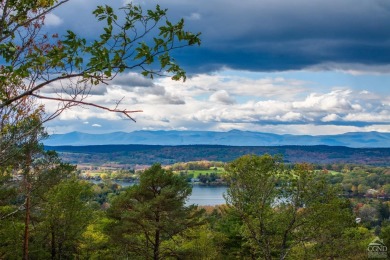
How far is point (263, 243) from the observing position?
76.3 ft

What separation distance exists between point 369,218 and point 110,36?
9510cm

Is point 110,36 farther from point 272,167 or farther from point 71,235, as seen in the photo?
point 71,235

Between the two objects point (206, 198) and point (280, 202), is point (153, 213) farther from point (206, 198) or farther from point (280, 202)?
point (206, 198)

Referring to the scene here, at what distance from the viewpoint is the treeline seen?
70.2ft

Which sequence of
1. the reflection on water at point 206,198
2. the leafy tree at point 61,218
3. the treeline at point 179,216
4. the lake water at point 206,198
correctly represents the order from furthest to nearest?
the lake water at point 206,198 → the reflection on water at point 206,198 → the leafy tree at point 61,218 → the treeline at point 179,216

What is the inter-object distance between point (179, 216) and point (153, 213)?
1.48 metres

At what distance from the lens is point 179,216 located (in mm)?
24812

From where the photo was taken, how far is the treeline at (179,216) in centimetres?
2139

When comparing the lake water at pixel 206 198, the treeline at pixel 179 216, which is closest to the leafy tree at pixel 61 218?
the treeline at pixel 179 216

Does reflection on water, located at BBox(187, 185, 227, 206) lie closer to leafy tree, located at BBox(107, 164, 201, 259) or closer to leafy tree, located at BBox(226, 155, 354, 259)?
leafy tree, located at BBox(107, 164, 201, 259)

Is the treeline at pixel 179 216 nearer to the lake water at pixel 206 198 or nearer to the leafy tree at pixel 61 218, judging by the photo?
the leafy tree at pixel 61 218

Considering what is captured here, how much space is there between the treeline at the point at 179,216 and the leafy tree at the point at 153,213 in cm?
6

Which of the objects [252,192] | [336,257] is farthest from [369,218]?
[252,192]

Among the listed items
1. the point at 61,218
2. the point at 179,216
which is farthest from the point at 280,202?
the point at 61,218
